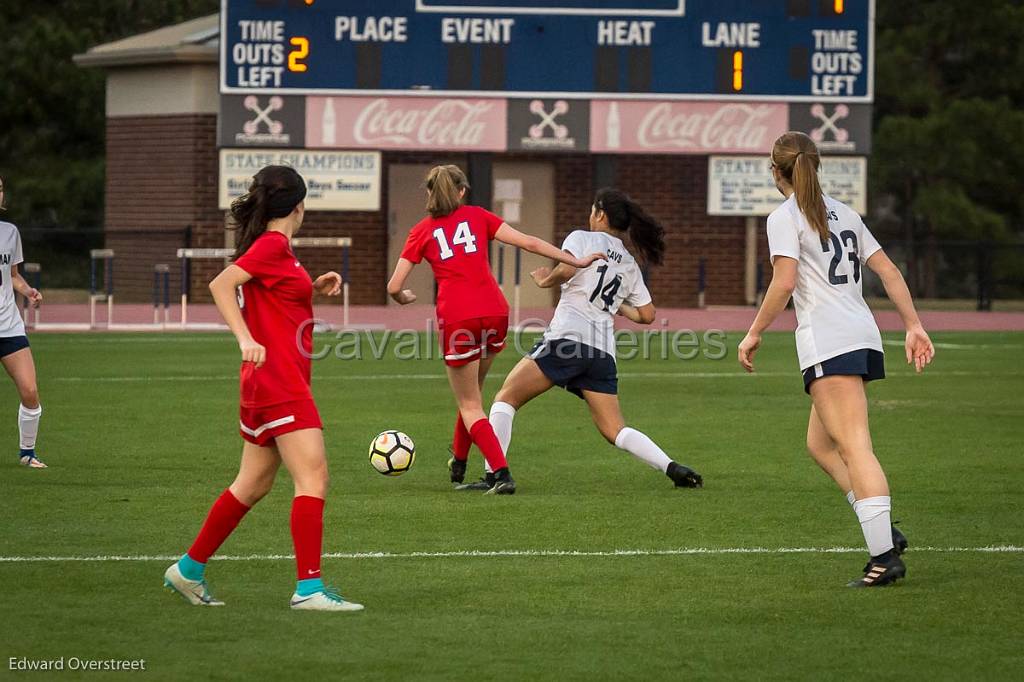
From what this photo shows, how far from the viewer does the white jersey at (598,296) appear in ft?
34.9

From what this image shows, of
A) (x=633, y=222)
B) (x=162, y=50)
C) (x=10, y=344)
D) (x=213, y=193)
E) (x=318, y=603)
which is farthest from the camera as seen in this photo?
(x=213, y=193)

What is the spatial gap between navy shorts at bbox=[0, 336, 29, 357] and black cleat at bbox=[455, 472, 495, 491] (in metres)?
3.08

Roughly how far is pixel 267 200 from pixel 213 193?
27.7m

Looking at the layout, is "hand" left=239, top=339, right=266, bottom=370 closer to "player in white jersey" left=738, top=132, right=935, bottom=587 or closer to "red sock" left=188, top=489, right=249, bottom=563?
"red sock" left=188, top=489, right=249, bottom=563

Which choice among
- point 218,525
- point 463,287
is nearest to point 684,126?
point 463,287

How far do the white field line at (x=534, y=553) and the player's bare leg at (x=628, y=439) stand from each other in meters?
2.05

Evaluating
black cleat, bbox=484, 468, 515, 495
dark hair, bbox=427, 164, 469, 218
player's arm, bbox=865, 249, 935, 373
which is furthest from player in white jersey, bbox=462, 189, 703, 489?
player's arm, bbox=865, 249, 935, 373

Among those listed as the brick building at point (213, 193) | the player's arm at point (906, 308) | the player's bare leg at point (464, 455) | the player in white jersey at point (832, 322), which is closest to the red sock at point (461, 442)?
the player's bare leg at point (464, 455)

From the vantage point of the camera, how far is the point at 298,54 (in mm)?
28500

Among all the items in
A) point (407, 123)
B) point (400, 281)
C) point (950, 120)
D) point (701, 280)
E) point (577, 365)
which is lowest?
point (577, 365)

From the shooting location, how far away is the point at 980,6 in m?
39.9

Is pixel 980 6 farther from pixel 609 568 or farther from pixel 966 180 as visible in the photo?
pixel 609 568

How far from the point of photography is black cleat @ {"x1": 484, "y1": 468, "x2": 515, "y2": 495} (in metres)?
10.4

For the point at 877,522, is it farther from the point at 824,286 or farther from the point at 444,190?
the point at 444,190
